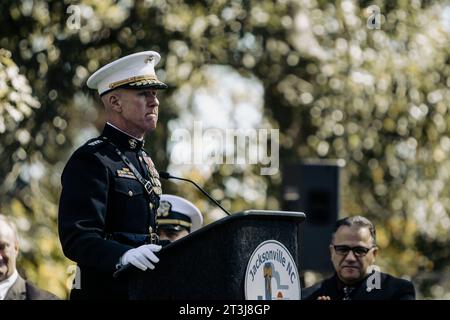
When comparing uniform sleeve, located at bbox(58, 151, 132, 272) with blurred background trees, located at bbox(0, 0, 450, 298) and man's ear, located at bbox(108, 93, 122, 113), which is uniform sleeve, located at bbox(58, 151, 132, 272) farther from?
blurred background trees, located at bbox(0, 0, 450, 298)

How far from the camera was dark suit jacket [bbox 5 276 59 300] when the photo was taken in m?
7.14

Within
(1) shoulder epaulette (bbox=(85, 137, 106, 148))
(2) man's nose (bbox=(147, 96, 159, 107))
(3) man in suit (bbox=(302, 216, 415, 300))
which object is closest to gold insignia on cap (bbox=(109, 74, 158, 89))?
(2) man's nose (bbox=(147, 96, 159, 107))

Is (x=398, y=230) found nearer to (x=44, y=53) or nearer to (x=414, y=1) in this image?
(x=414, y=1)

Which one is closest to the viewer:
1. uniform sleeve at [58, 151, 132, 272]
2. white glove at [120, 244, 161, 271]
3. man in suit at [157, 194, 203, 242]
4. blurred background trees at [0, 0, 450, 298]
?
white glove at [120, 244, 161, 271]

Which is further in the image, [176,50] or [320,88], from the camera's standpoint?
[320,88]

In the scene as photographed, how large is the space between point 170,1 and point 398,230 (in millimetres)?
5804

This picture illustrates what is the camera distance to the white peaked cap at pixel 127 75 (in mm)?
5230

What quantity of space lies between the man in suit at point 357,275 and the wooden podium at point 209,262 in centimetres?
272

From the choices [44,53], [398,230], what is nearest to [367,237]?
[44,53]

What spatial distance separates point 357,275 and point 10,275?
6.31 feet

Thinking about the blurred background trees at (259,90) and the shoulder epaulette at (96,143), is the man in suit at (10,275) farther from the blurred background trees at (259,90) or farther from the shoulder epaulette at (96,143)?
the blurred background trees at (259,90)

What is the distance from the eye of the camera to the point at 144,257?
456 centimetres

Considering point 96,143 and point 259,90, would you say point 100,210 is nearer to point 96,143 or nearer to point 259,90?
point 96,143

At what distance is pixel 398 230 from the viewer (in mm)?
16391
